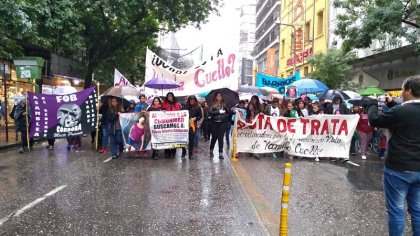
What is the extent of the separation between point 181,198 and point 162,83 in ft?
21.3

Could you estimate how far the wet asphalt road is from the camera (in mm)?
5539

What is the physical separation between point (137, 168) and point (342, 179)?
14.4ft

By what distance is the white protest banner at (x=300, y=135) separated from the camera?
40.0ft

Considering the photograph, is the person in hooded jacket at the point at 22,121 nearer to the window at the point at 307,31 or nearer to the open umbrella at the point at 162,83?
the open umbrella at the point at 162,83

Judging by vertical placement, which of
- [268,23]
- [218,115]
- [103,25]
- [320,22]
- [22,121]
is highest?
[268,23]

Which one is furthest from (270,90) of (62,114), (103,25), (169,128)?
(103,25)

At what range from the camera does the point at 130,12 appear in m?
21.0

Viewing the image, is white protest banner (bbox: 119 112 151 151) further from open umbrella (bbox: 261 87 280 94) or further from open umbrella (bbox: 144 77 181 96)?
open umbrella (bbox: 261 87 280 94)

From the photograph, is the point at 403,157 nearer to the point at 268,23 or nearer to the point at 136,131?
the point at 136,131

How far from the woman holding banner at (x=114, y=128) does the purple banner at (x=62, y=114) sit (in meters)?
1.50

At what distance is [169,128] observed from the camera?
11867 millimetres

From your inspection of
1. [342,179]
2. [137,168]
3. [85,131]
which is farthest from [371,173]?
[85,131]

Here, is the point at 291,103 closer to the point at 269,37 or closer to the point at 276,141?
the point at 276,141

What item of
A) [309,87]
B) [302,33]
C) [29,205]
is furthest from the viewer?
[302,33]
